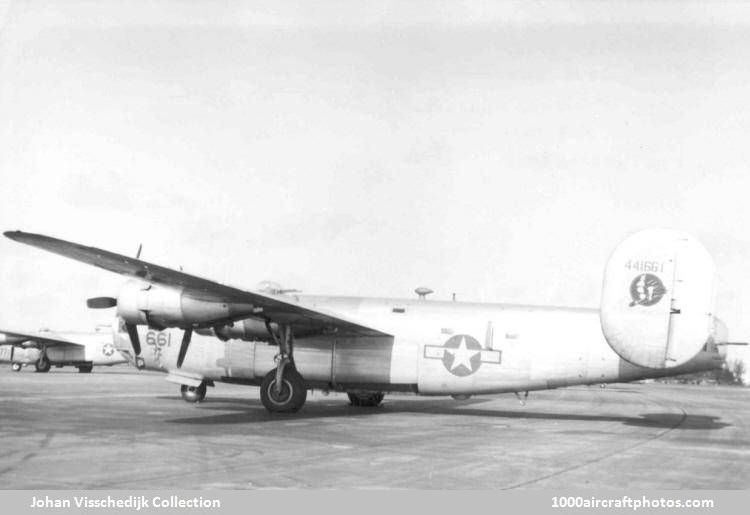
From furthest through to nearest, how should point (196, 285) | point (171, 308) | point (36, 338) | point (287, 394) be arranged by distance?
1. point (36, 338)
2. point (287, 394)
3. point (171, 308)
4. point (196, 285)

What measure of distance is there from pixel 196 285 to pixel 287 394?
376cm

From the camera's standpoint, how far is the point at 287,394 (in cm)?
1719

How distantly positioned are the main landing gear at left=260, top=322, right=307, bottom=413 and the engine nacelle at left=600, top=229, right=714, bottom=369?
705 centimetres

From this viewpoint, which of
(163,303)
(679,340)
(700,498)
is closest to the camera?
(700,498)

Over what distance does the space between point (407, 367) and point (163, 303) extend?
5.77m

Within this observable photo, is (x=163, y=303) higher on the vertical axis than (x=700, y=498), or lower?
higher

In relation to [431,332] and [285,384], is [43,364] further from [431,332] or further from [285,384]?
[431,332]

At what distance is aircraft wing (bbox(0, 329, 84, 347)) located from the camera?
48219 mm

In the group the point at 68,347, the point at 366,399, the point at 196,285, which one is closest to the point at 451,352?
the point at 366,399

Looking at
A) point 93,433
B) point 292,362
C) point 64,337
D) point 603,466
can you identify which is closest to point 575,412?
point 292,362

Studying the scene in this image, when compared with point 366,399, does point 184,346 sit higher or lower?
higher

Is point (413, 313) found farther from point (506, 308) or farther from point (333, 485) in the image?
point (333, 485)

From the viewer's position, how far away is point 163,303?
51.4 feet

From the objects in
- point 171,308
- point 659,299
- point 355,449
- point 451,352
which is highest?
point 659,299
